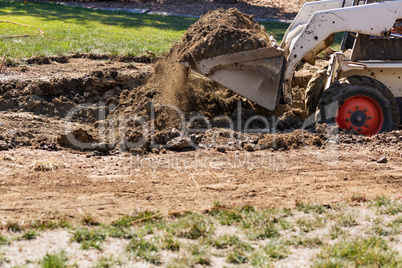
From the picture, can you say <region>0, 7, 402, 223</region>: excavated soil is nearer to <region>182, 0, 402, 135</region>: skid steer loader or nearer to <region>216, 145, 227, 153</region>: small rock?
<region>216, 145, 227, 153</region>: small rock

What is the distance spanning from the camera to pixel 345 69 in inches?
297

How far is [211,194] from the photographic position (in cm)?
559

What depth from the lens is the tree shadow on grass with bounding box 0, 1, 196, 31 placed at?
18.0 metres

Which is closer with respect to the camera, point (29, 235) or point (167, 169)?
point (29, 235)

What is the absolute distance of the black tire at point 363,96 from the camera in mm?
7422

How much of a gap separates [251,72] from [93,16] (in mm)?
13541

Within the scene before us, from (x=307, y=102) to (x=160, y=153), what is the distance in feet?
10.6

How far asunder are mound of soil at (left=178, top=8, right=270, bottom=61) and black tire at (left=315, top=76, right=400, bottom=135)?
1.36m

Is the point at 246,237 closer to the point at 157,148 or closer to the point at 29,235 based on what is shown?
the point at 29,235

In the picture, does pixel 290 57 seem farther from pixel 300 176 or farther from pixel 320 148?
pixel 300 176

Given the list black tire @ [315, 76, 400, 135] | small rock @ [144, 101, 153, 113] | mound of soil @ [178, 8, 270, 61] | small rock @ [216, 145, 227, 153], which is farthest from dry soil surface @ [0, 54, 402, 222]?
mound of soil @ [178, 8, 270, 61]

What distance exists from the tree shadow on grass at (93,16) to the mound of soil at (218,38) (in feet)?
29.5

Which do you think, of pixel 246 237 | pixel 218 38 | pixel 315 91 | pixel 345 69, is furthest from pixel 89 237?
pixel 315 91

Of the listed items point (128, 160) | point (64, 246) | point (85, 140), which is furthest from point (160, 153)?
point (64, 246)
